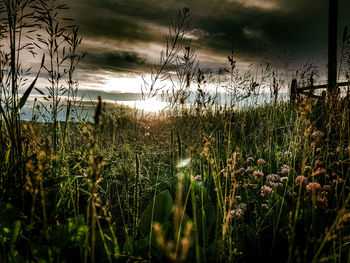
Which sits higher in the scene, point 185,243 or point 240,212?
point 185,243

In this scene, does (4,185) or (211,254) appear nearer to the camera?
(211,254)

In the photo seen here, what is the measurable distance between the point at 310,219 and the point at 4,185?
1724mm

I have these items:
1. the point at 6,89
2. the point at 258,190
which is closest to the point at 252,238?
the point at 258,190

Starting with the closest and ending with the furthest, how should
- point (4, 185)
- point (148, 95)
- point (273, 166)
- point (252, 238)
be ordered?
point (252, 238) < point (4, 185) < point (148, 95) < point (273, 166)

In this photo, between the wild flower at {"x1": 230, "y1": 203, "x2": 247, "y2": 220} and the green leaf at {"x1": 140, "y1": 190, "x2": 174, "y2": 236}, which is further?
the green leaf at {"x1": 140, "y1": 190, "x2": 174, "y2": 236}

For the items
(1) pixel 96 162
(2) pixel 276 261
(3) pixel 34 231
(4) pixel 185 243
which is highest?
(1) pixel 96 162

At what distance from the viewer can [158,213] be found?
1.39m

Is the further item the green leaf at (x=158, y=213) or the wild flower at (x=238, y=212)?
the green leaf at (x=158, y=213)

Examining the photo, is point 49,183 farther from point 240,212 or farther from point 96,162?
point 240,212

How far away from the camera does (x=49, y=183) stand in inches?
57.5

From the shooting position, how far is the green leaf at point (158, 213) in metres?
1.33

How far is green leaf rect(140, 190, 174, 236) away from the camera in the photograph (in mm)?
1329

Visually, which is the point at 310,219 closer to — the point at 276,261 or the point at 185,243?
the point at 276,261

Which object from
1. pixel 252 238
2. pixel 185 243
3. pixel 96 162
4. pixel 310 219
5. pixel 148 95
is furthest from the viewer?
pixel 148 95
